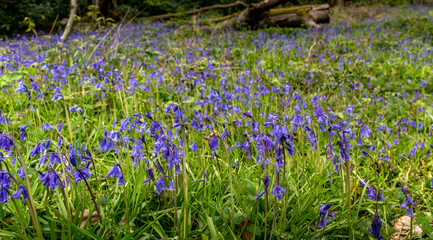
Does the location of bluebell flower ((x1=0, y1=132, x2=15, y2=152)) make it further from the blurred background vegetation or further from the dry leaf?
the blurred background vegetation

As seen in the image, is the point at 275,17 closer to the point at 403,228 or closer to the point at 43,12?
the point at 403,228

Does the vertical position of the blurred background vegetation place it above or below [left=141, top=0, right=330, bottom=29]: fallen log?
above

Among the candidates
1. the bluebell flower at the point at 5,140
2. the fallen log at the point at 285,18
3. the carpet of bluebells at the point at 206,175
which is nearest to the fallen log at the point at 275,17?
the fallen log at the point at 285,18

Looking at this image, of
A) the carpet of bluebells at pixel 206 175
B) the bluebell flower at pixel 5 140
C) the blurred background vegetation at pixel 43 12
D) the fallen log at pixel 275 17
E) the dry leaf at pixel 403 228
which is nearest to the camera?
the bluebell flower at pixel 5 140

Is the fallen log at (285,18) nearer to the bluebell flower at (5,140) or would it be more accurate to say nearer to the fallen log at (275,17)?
the fallen log at (275,17)

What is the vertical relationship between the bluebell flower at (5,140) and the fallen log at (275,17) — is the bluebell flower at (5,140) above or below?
below

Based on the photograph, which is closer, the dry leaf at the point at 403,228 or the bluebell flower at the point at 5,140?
the bluebell flower at the point at 5,140

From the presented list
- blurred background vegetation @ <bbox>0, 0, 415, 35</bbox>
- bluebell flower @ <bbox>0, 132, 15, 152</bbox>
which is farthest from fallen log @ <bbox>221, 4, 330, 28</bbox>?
bluebell flower @ <bbox>0, 132, 15, 152</bbox>

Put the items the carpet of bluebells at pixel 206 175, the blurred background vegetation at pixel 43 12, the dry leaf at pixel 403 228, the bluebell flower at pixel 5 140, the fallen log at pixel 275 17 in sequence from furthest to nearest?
the blurred background vegetation at pixel 43 12, the fallen log at pixel 275 17, the dry leaf at pixel 403 228, the carpet of bluebells at pixel 206 175, the bluebell flower at pixel 5 140

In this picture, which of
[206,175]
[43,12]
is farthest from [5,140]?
[43,12]

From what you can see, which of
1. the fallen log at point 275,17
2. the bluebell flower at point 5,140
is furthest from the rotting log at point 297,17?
the bluebell flower at point 5,140

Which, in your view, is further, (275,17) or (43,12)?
(43,12)

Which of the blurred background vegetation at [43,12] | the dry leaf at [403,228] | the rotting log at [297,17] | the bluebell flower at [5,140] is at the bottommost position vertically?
the dry leaf at [403,228]

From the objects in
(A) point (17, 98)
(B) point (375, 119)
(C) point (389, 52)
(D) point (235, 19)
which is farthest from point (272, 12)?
(A) point (17, 98)
